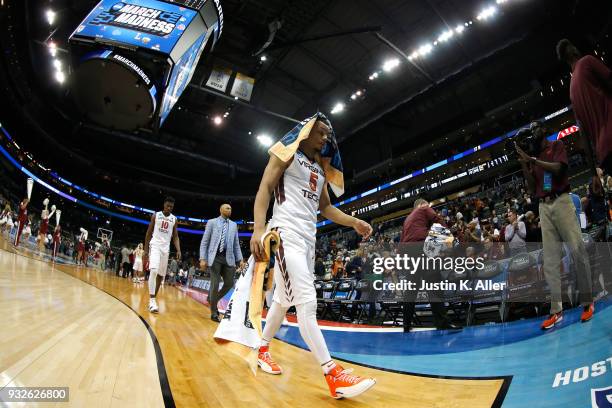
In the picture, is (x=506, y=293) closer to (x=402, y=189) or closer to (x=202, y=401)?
(x=202, y=401)

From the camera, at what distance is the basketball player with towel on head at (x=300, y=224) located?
1.92 metres

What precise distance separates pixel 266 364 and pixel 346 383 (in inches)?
30.9

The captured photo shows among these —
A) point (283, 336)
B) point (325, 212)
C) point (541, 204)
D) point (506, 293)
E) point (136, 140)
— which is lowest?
point (283, 336)

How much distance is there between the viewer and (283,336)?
4297mm

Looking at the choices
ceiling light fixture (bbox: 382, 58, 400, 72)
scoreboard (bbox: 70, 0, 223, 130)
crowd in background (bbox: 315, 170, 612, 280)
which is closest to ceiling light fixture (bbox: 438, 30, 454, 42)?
ceiling light fixture (bbox: 382, 58, 400, 72)

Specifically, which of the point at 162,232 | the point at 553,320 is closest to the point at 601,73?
the point at 553,320

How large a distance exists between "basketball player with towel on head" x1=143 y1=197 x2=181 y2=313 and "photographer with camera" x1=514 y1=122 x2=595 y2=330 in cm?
491

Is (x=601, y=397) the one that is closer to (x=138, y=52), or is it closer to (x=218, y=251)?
(x=218, y=251)

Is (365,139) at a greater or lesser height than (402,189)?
greater

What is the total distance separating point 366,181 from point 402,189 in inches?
152

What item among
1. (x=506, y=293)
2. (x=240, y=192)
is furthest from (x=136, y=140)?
(x=506, y=293)

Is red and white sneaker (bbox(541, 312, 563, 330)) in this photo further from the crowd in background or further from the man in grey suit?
the man in grey suit

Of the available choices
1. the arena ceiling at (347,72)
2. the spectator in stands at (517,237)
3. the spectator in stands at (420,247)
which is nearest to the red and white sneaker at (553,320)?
the spectator in stands at (517,237)

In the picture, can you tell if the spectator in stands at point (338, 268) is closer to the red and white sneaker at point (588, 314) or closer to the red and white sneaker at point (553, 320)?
the red and white sneaker at point (553, 320)
